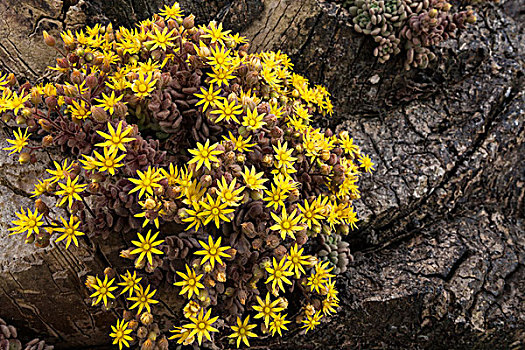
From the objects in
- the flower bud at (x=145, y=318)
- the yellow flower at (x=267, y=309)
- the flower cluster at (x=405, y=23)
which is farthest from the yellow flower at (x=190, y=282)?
the flower cluster at (x=405, y=23)

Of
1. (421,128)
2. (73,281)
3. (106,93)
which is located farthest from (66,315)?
(421,128)

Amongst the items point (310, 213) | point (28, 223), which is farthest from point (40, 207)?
point (310, 213)

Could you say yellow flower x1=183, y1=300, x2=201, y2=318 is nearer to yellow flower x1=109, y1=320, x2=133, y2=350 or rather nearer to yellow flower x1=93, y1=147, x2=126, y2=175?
yellow flower x1=109, y1=320, x2=133, y2=350

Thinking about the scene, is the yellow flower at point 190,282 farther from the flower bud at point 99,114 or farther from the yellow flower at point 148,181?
the flower bud at point 99,114

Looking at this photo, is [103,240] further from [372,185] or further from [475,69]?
[475,69]

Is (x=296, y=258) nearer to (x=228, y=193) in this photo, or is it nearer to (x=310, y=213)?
(x=310, y=213)
